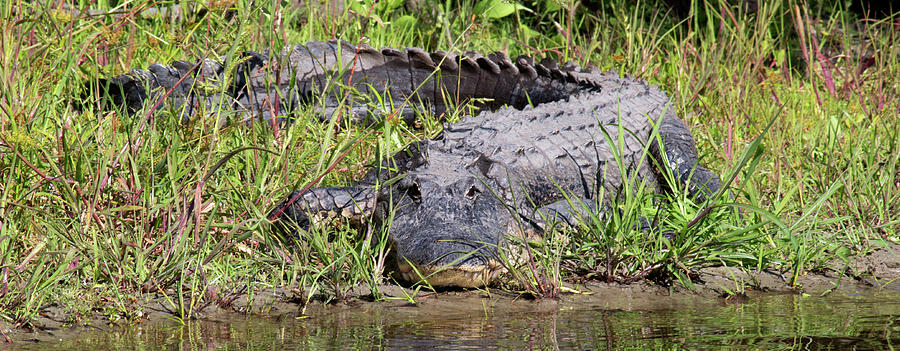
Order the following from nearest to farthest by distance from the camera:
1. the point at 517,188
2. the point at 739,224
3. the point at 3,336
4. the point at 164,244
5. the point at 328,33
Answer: the point at 3,336, the point at 164,244, the point at 739,224, the point at 517,188, the point at 328,33

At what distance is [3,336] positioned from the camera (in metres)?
2.46

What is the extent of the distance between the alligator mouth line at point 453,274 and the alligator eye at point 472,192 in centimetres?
57

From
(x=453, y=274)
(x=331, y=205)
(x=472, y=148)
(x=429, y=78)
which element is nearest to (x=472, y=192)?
(x=472, y=148)

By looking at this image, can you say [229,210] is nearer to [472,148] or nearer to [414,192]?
[414,192]

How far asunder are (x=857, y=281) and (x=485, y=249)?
1477mm

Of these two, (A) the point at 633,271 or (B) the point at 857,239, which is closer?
(A) the point at 633,271

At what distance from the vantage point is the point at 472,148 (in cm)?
407

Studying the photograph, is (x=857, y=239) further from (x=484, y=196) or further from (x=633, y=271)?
(x=484, y=196)

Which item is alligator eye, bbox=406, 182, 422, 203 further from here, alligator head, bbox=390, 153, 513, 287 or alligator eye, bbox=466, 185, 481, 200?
alligator eye, bbox=466, 185, 481, 200

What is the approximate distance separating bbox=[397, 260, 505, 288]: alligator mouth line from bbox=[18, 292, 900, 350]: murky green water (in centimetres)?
6

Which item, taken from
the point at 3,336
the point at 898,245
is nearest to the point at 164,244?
the point at 3,336

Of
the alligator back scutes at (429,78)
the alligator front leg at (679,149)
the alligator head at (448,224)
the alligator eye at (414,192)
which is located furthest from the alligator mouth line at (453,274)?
the alligator back scutes at (429,78)

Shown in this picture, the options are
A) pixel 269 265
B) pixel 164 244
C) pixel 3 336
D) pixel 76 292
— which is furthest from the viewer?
pixel 269 265

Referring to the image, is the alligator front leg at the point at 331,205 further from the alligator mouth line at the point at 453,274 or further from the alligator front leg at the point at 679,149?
the alligator front leg at the point at 679,149
